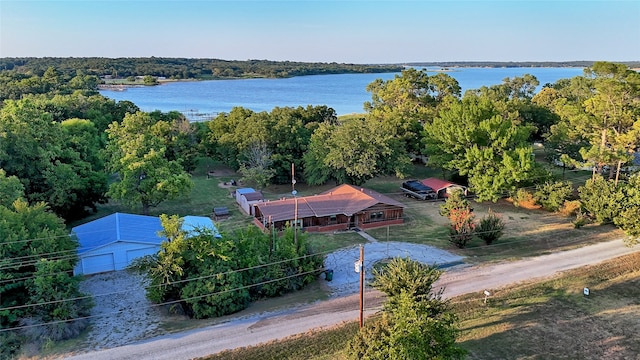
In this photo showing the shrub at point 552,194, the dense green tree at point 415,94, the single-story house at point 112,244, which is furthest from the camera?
the dense green tree at point 415,94

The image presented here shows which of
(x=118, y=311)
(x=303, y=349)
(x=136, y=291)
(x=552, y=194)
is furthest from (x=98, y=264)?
(x=552, y=194)

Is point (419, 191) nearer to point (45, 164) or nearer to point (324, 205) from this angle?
point (324, 205)

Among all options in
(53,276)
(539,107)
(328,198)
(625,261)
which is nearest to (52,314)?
(53,276)

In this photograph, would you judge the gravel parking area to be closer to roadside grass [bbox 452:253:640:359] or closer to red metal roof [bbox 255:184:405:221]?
red metal roof [bbox 255:184:405:221]

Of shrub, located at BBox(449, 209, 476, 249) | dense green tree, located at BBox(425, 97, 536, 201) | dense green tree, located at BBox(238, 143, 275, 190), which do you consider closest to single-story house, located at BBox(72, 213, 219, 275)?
dense green tree, located at BBox(238, 143, 275, 190)

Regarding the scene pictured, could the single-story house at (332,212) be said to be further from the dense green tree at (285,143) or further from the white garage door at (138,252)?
the dense green tree at (285,143)

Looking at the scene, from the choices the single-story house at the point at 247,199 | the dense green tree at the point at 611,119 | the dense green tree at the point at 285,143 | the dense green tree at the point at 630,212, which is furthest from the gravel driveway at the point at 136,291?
the dense green tree at the point at 611,119

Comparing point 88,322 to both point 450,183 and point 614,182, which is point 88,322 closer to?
point 450,183
